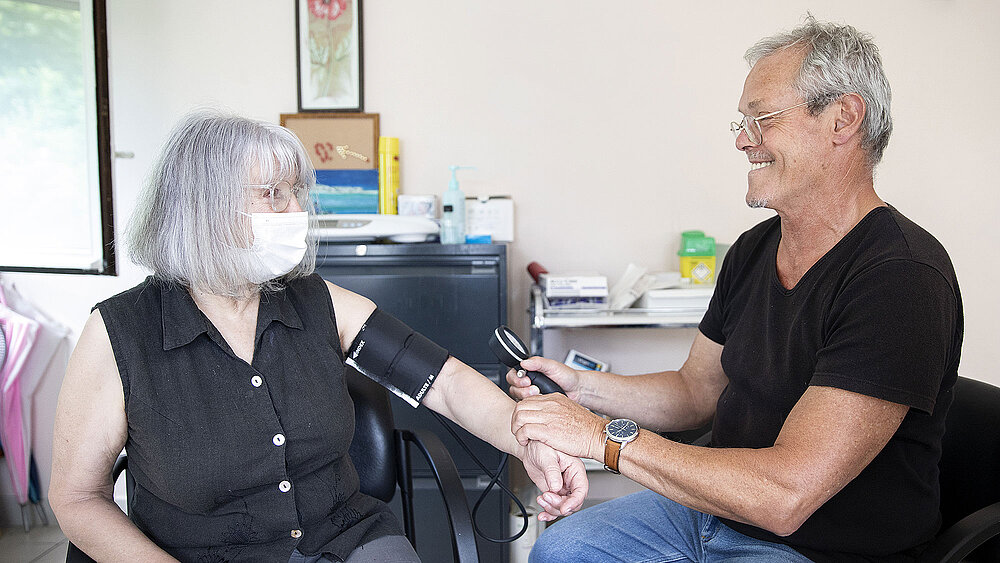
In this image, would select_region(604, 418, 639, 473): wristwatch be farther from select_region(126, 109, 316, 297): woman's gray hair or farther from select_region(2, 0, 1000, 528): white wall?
select_region(2, 0, 1000, 528): white wall

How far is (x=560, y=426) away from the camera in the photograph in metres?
1.42

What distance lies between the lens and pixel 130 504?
147 cm

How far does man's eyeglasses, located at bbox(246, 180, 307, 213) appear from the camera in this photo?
4.71ft

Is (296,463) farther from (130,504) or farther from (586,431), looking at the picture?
(586,431)

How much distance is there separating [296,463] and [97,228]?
169 centimetres

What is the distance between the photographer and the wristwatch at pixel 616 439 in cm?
133

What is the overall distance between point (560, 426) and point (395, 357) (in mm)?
391

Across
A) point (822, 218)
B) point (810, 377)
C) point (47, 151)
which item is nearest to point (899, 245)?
point (822, 218)

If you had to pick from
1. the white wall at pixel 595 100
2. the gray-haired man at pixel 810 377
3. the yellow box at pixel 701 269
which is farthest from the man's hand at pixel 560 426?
the white wall at pixel 595 100

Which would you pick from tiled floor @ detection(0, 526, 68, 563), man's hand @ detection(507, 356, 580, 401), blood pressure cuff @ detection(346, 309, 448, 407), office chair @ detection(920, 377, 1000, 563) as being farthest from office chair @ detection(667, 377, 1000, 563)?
tiled floor @ detection(0, 526, 68, 563)

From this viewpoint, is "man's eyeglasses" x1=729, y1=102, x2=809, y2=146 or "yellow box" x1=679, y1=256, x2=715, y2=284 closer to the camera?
"man's eyeglasses" x1=729, y1=102, x2=809, y2=146

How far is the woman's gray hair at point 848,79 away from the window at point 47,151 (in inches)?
85.8

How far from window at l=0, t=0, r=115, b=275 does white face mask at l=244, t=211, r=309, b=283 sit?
142 cm

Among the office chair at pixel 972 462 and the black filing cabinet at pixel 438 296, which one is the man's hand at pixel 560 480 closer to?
the office chair at pixel 972 462
